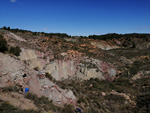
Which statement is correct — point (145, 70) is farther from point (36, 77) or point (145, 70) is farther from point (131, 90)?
point (36, 77)

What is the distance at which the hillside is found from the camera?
855 centimetres

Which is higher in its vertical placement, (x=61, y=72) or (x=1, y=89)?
(x=1, y=89)

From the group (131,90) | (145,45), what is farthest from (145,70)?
(145,45)

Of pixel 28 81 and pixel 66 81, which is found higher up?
pixel 28 81

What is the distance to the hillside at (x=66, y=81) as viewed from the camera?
8.55 metres

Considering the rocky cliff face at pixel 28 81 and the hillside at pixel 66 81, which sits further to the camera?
the rocky cliff face at pixel 28 81

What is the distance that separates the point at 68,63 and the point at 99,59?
711 centimetres

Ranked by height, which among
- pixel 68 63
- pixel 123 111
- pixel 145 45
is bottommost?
pixel 123 111

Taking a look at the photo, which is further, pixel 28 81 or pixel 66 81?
pixel 66 81

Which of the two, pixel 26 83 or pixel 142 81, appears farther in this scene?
pixel 142 81

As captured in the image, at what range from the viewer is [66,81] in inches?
758

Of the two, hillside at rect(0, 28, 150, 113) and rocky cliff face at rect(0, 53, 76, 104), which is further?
rocky cliff face at rect(0, 53, 76, 104)

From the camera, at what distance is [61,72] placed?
2052 centimetres


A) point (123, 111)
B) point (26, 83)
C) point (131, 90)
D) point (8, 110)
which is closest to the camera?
point (8, 110)
